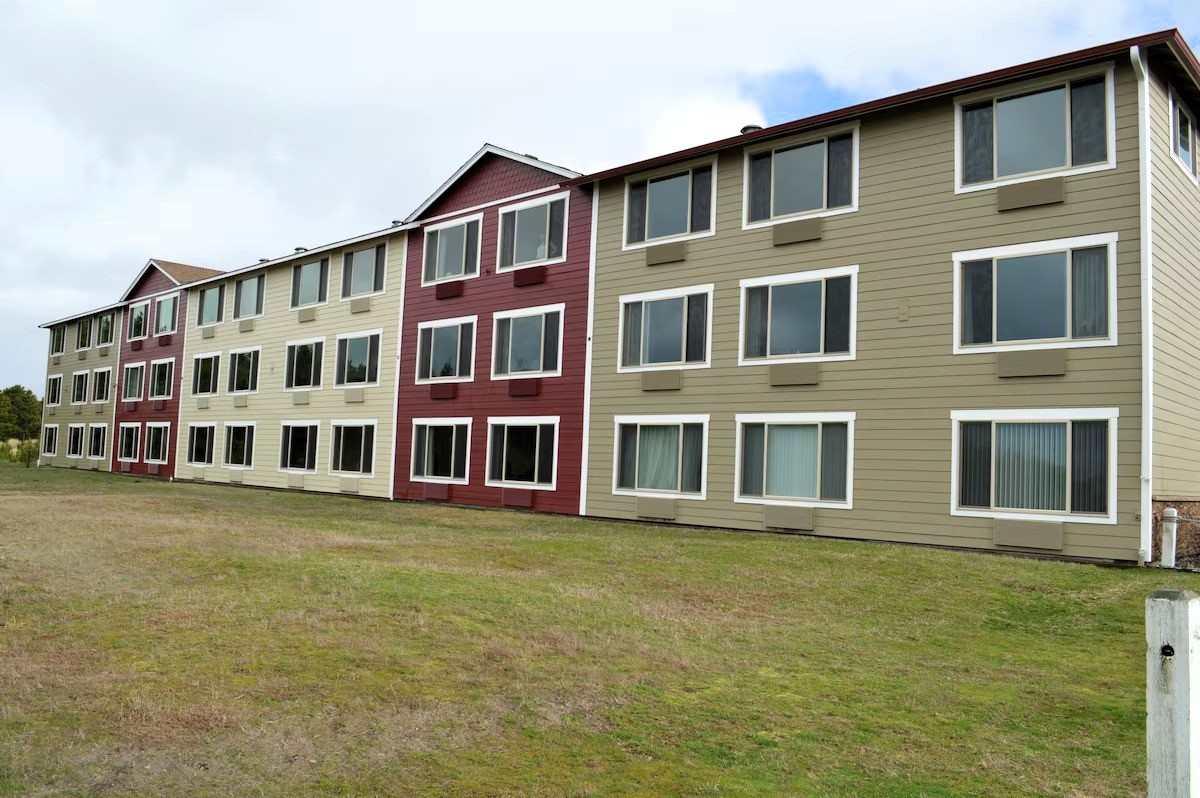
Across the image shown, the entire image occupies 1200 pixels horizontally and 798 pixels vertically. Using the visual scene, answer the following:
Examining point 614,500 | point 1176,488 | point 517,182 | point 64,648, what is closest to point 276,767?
point 64,648

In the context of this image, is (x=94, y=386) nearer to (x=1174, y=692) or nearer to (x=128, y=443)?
(x=128, y=443)

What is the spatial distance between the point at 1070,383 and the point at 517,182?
1606 centimetres

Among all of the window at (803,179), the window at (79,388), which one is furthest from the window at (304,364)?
the window at (79,388)

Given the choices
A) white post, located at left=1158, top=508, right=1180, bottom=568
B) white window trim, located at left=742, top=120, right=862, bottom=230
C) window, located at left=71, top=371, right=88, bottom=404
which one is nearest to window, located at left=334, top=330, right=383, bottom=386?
white window trim, located at left=742, top=120, right=862, bottom=230

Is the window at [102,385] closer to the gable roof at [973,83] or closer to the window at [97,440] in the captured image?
the window at [97,440]

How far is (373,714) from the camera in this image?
6258 mm

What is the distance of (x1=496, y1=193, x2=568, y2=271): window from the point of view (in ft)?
81.9

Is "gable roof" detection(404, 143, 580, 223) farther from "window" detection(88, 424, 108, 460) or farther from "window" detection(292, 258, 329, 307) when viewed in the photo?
"window" detection(88, 424, 108, 460)

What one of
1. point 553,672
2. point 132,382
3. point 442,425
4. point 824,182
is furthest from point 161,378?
point 553,672

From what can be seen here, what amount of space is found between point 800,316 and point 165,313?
34.1 m

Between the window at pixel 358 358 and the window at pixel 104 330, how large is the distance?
22.4 meters

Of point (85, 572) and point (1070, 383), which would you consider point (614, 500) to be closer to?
point (1070, 383)

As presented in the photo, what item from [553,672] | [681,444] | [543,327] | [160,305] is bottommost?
[553,672]

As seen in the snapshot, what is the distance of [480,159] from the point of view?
90.3 feet
